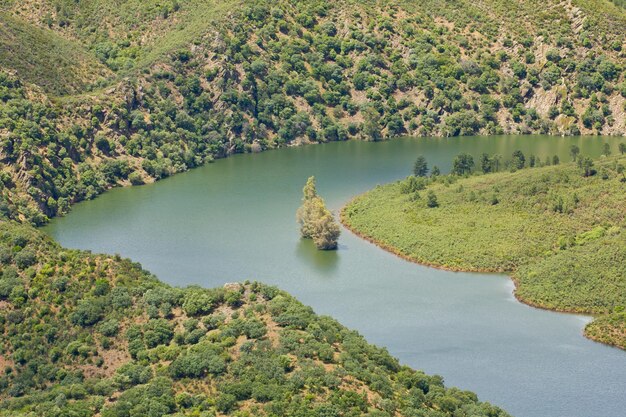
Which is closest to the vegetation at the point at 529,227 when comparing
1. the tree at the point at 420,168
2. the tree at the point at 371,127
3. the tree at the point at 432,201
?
the tree at the point at 432,201

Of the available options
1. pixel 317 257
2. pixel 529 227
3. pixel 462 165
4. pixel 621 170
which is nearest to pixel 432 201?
pixel 529 227

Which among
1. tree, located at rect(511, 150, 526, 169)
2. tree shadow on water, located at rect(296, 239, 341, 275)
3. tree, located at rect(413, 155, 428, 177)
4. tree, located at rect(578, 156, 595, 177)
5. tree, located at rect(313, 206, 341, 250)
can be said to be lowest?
tree shadow on water, located at rect(296, 239, 341, 275)

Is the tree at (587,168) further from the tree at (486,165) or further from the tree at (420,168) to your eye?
the tree at (420,168)

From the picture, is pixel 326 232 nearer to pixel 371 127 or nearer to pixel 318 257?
pixel 318 257

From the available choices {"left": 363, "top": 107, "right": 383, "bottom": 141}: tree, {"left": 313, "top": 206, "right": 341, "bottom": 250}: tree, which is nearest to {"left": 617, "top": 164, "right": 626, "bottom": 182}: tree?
{"left": 313, "top": 206, "right": 341, "bottom": 250}: tree

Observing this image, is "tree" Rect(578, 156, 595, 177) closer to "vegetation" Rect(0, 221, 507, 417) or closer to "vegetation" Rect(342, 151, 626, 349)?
"vegetation" Rect(342, 151, 626, 349)

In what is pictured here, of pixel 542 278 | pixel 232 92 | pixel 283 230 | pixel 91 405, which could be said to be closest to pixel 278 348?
pixel 91 405

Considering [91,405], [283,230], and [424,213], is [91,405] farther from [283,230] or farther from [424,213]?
[424,213]
